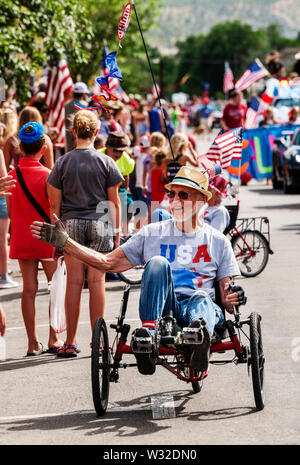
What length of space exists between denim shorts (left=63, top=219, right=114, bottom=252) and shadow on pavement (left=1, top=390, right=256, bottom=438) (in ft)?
6.26

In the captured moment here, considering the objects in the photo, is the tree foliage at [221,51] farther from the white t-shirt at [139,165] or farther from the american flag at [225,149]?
the american flag at [225,149]

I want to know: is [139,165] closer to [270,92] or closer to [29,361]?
[29,361]

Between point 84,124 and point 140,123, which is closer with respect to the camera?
point 84,124

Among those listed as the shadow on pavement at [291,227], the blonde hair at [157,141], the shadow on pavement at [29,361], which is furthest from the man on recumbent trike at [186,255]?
the shadow on pavement at [291,227]

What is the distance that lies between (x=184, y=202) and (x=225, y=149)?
592cm

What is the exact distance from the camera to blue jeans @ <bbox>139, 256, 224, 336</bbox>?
20.5 feet

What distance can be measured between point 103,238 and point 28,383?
56.5 inches

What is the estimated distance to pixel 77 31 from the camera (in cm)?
1908

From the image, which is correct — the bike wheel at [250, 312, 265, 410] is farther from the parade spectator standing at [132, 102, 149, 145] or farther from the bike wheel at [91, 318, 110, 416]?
the parade spectator standing at [132, 102, 149, 145]

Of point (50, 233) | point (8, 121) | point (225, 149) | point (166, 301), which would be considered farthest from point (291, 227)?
point (50, 233)

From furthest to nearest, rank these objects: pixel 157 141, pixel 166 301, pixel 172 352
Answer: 1. pixel 157 141
2. pixel 166 301
3. pixel 172 352

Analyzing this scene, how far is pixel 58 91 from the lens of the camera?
18.8m

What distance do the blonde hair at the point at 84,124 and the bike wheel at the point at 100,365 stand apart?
2.22 meters
